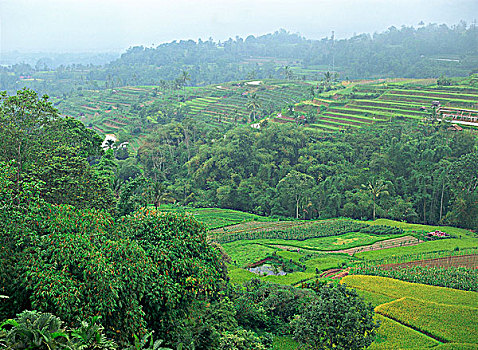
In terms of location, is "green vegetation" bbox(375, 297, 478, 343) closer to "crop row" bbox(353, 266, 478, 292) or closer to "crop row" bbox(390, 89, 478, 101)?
"crop row" bbox(353, 266, 478, 292)

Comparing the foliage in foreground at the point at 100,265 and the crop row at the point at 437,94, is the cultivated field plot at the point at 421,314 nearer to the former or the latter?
the foliage in foreground at the point at 100,265

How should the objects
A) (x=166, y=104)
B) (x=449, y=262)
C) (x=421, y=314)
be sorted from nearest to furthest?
1. (x=421, y=314)
2. (x=449, y=262)
3. (x=166, y=104)

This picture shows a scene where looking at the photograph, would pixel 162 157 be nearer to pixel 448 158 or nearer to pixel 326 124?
pixel 326 124

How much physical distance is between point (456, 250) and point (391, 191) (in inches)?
470

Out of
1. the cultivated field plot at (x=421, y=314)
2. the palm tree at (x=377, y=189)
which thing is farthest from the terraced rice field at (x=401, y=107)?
the cultivated field plot at (x=421, y=314)

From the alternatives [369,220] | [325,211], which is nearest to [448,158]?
[369,220]

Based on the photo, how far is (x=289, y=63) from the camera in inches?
5664

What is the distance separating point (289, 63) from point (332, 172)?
112 m

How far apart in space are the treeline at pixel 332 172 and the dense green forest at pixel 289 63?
41.8 metres

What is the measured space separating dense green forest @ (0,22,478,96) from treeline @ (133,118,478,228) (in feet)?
137

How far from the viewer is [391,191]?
36.9 metres

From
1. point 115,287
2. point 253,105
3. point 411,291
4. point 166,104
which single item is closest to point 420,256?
point 411,291

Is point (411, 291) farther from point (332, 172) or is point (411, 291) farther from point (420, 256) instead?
point (332, 172)

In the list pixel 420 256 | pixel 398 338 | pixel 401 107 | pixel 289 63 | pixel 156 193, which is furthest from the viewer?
pixel 289 63
